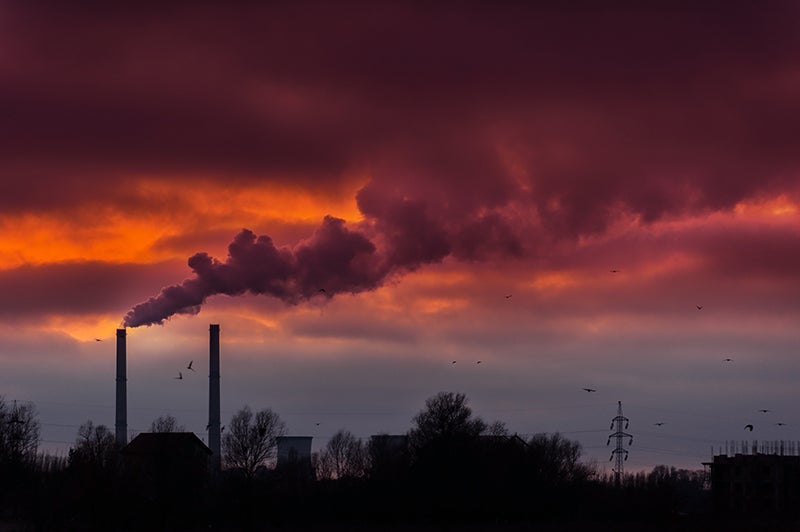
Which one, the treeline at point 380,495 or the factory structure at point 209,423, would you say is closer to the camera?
the treeline at point 380,495

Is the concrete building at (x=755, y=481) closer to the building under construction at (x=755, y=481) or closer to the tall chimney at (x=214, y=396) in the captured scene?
the building under construction at (x=755, y=481)

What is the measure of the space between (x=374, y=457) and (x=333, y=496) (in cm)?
1291

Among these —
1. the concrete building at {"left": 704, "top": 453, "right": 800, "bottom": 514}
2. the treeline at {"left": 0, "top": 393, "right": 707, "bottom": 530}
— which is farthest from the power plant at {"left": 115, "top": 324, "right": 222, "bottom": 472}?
the concrete building at {"left": 704, "top": 453, "right": 800, "bottom": 514}

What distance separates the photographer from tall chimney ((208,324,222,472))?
11675cm

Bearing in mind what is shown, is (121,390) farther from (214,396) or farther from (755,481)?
(755,481)

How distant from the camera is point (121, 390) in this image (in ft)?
392

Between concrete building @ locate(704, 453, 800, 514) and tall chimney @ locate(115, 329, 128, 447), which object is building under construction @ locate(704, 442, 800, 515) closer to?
concrete building @ locate(704, 453, 800, 514)

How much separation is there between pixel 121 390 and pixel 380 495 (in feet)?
130

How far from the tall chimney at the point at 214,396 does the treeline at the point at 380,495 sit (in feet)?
57.7

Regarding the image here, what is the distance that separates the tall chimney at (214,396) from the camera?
116750mm

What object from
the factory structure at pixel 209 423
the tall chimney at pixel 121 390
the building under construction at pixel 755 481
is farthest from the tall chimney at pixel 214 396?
the building under construction at pixel 755 481

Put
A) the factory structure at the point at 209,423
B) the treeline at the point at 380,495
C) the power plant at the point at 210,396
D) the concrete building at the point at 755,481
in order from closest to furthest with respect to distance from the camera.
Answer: the treeline at the point at 380,495 → the factory structure at the point at 209,423 → the power plant at the point at 210,396 → the concrete building at the point at 755,481

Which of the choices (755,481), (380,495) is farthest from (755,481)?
(380,495)

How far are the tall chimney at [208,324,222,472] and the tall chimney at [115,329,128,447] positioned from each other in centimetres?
798
